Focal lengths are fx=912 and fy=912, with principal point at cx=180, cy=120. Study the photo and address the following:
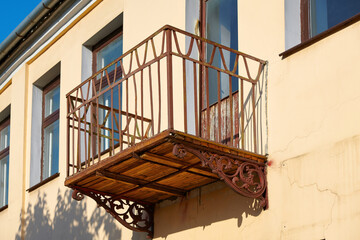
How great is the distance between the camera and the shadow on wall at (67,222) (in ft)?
37.0

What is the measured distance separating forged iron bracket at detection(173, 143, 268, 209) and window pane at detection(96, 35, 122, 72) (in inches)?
165

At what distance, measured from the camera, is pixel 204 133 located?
9.73 m

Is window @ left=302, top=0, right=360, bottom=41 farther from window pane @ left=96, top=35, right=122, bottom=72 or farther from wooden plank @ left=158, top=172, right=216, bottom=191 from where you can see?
window pane @ left=96, top=35, right=122, bottom=72

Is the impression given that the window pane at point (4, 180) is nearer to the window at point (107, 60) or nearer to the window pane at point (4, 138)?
the window pane at point (4, 138)

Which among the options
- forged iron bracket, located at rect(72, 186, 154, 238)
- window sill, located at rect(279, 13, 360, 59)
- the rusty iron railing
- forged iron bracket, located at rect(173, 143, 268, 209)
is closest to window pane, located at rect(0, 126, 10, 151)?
Result: the rusty iron railing

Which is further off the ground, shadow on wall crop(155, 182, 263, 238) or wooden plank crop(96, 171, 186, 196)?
wooden plank crop(96, 171, 186, 196)

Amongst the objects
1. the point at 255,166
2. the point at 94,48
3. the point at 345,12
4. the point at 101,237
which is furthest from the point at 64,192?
the point at 345,12

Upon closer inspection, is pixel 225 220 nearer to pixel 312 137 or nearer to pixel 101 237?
pixel 312 137

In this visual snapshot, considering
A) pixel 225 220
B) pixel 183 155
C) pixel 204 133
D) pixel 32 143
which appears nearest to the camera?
pixel 183 155

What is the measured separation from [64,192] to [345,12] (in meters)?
5.32

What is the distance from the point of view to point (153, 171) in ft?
30.2

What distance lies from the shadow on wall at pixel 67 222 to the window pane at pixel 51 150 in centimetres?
56

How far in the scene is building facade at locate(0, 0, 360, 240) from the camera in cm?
804

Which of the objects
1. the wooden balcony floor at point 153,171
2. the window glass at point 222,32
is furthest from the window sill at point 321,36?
the window glass at point 222,32
